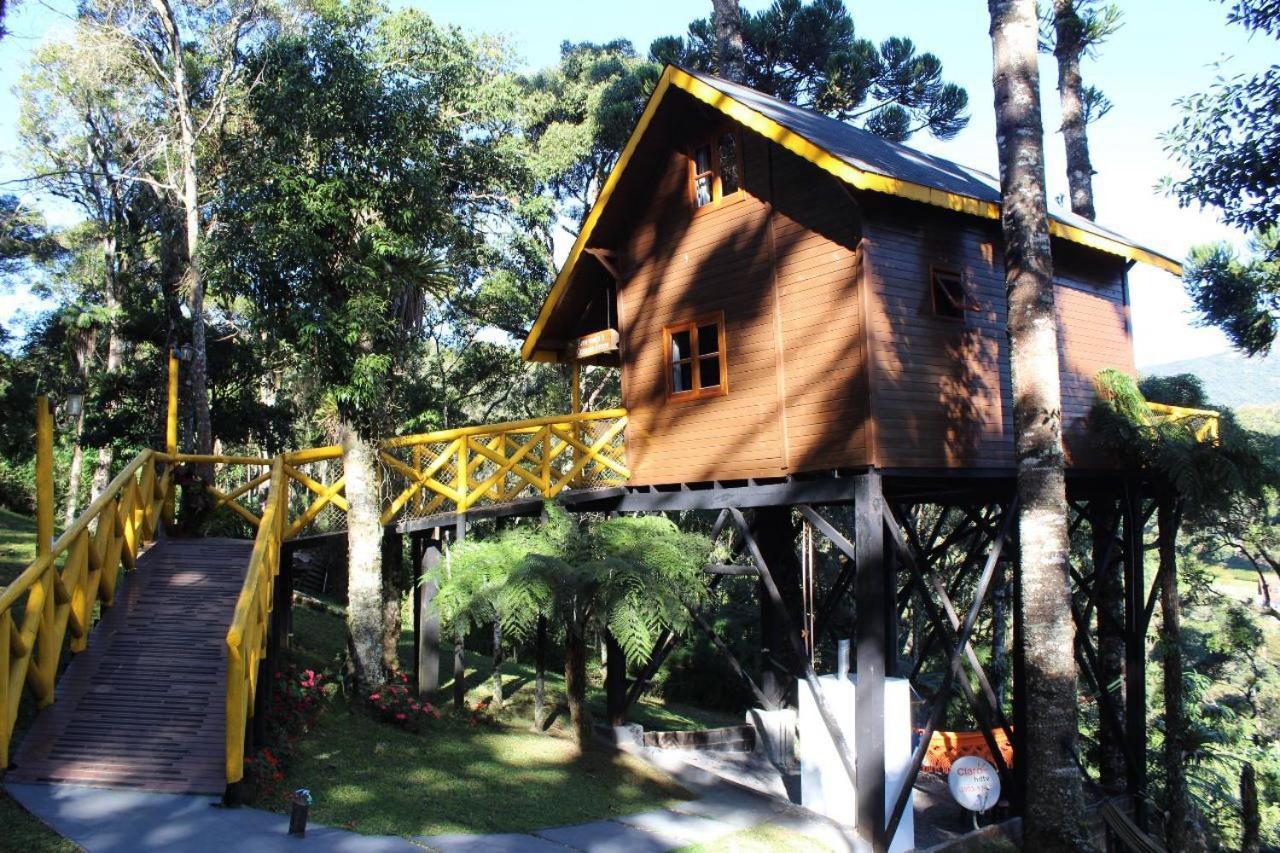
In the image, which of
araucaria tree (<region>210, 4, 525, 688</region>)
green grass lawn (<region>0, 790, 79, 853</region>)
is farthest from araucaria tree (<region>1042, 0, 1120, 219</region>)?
green grass lawn (<region>0, 790, 79, 853</region>)

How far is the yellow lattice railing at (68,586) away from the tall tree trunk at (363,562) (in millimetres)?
2456

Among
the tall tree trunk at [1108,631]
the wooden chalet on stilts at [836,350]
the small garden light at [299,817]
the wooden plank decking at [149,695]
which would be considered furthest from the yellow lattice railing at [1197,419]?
the wooden plank decking at [149,695]

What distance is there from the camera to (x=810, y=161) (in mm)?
11125

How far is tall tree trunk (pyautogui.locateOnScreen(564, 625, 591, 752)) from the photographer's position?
1134 centimetres

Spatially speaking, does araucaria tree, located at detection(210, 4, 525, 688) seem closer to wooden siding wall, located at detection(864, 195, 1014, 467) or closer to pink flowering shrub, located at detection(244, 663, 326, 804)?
pink flowering shrub, located at detection(244, 663, 326, 804)

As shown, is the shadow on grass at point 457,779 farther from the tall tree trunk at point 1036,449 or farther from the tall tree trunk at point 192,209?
the tall tree trunk at point 192,209

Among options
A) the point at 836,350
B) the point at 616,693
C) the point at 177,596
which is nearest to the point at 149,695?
the point at 177,596

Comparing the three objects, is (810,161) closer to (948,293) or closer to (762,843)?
(948,293)

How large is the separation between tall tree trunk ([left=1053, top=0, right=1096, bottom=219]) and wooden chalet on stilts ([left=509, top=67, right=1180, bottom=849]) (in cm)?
642

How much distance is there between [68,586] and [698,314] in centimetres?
797

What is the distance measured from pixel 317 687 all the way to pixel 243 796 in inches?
140

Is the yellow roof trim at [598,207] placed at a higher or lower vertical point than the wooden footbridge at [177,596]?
higher

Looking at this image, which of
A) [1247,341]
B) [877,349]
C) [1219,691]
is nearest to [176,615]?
[877,349]

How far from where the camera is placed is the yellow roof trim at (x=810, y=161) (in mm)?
Answer: 10430
